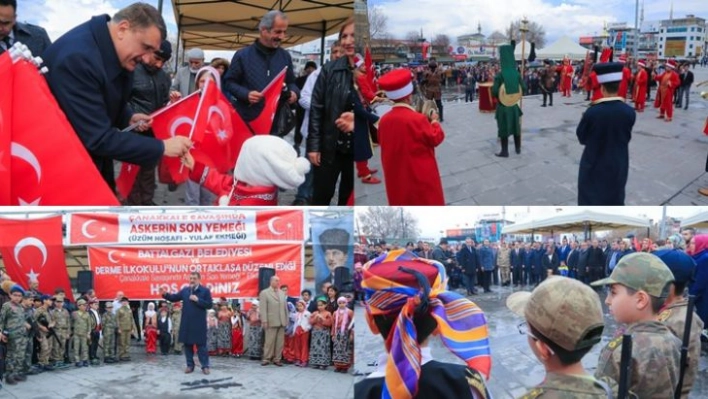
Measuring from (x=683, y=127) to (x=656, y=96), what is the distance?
0.73 feet

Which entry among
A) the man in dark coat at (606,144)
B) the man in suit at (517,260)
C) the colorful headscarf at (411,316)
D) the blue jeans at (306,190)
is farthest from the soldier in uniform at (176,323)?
the man in dark coat at (606,144)

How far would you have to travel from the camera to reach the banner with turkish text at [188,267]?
9.19ft

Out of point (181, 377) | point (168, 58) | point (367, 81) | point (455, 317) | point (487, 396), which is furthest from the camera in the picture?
point (181, 377)

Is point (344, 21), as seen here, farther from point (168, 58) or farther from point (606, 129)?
point (606, 129)

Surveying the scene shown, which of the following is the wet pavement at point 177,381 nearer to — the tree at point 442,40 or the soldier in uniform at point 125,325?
the soldier in uniform at point 125,325

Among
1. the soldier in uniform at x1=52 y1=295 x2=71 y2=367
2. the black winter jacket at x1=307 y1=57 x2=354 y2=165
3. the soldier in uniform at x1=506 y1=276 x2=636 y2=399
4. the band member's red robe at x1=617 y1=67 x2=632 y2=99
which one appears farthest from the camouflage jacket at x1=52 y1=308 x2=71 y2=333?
the band member's red robe at x1=617 y1=67 x2=632 y2=99

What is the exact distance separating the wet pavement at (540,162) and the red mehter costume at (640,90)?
0.13 meters

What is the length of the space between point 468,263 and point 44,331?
201cm

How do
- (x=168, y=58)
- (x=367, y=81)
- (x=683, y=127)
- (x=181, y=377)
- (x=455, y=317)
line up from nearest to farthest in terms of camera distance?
(x=455, y=317) → (x=168, y=58) → (x=367, y=81) → (x=181, y=377) → (x=683, y=127)

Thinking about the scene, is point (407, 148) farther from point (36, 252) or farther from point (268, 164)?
point (36, 252)

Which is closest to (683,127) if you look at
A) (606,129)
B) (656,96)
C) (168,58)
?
(656,96)

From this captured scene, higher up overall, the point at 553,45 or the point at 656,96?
the point at 553,45

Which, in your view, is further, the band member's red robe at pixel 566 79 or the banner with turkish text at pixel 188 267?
the banner with turkish text at pixel 188 267

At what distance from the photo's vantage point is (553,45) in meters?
2.53
